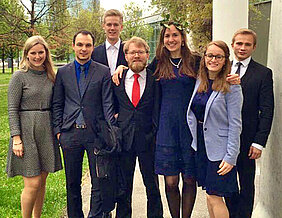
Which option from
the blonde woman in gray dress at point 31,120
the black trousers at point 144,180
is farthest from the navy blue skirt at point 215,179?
the blonde woman in gray dress at point 31,120

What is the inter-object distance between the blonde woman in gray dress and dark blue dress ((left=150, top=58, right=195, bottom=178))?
4.21 ft

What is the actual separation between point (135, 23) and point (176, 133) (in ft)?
122

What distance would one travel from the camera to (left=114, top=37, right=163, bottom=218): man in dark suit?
4203 millimetres

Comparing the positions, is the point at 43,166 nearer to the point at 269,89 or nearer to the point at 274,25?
the point at 269,89

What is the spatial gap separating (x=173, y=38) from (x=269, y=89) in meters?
1.16

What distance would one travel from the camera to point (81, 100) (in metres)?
4.22

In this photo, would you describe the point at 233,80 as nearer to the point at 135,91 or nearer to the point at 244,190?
the point at 135,91

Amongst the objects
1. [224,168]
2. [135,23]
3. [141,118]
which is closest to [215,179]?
[224,168]

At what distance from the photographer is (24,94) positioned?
4094mm

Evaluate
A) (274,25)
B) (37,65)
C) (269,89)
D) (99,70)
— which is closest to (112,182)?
(99,70)

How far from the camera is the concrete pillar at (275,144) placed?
154 inches

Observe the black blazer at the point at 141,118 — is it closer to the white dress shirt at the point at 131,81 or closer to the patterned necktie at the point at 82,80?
the white dress shirt at the point at 131,81

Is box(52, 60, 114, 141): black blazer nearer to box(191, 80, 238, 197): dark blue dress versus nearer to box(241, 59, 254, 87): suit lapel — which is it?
box(191, 80, 238, 197): dark blue dress

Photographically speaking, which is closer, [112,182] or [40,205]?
[112,182]
